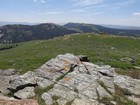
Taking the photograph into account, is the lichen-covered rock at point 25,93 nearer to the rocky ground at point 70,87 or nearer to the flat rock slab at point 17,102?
the rocky ground at point 70,87

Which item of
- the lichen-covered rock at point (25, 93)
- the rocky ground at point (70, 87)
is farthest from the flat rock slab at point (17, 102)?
the lichen-covered rock at point (25, 93)

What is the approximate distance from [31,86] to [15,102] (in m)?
3.28

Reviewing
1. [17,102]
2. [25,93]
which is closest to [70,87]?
[25,93]

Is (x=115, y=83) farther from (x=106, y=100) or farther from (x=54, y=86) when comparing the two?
(x=54, y=86)

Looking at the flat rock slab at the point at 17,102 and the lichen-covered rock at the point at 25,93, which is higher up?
the flat rock slab at the point at 17,102

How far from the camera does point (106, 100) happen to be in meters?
17.0

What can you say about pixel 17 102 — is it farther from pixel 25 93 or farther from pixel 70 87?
pixel 70 87

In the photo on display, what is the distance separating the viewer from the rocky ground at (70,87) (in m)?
16.8

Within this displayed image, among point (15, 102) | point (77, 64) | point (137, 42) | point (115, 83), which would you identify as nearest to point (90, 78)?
point (115, 83)

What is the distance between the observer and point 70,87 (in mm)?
18344

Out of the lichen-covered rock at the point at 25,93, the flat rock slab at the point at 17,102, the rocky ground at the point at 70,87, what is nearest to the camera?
the flat rock slab at the point at 17,102

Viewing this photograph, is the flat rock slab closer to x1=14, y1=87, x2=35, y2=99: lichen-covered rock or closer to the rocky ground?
the rocky ground

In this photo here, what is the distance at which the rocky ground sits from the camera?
55.3 ft

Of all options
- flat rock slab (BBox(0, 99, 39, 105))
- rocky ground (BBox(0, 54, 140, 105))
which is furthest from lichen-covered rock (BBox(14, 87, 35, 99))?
flat rock slab (BBox(0, 99, 39, 105))
